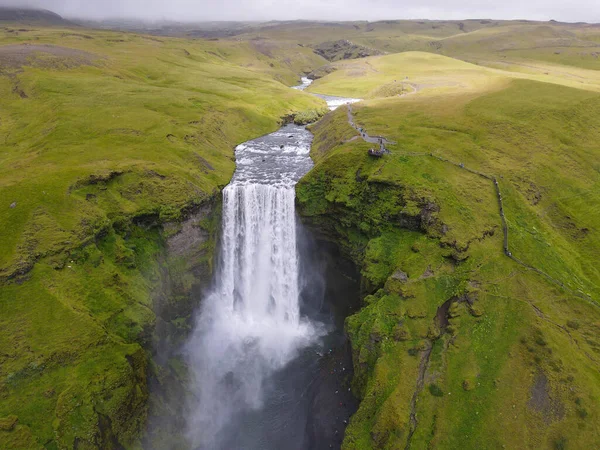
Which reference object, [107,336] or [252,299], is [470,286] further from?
[107,336]

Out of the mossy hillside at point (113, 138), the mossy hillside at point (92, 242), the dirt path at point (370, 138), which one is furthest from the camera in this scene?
the dirt path at point (370, 138)

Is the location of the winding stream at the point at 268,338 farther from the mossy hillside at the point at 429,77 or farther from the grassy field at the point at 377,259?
the mossy hillside at the point at 429,77

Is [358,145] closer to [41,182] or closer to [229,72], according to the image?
[41,182]

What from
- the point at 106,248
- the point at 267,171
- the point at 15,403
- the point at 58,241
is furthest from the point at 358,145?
the point at 15,403

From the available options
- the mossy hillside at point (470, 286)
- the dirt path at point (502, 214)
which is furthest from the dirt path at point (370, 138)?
the mossy hillside at point (470, 286)

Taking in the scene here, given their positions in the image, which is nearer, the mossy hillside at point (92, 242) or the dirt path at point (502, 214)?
the mossy hillside at point (92, 242)

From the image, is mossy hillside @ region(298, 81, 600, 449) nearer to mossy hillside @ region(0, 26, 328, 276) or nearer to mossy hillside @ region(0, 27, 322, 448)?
mossy hillside @ region(0, 27, 322, 448)

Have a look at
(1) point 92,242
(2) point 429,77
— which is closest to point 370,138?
(1) point 92,242
